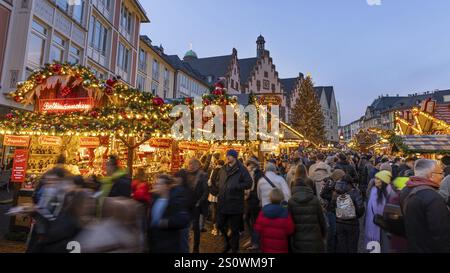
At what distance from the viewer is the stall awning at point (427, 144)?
1151 cm

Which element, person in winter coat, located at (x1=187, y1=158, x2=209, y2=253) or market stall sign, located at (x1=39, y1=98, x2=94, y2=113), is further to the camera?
market stall sign, located at (x1=39, y1=98, x2=94, y2=113)

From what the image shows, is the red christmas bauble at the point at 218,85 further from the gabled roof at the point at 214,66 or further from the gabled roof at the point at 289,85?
the gabled roof at the point at 289,85

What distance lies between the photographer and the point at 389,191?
4.56 m

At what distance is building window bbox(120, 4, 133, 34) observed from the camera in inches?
984

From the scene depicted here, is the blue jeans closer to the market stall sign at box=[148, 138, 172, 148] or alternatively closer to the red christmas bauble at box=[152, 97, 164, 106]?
the red christmas bauble at box=[152, 97, 164, 106]

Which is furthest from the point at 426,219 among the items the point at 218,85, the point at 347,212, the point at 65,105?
the point at 65,105

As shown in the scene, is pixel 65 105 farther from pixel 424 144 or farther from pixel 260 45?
pixel 260 45

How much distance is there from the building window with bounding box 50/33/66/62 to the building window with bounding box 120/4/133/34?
8589 mm

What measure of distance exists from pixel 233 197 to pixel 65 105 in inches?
264

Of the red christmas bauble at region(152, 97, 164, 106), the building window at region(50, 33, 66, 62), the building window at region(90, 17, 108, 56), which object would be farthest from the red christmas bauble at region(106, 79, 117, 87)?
the building window at region(90, 17, 108, 56)

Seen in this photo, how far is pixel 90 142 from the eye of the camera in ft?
32.5

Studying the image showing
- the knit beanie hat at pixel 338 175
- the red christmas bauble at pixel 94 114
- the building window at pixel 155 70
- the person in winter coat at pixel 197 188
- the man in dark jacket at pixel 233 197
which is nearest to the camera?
the knit beanie hat at pixel 338 175

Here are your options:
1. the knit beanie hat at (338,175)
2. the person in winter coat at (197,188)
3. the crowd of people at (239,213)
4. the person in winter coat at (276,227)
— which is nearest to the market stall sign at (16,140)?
Result: the crowd of people at (239,213)

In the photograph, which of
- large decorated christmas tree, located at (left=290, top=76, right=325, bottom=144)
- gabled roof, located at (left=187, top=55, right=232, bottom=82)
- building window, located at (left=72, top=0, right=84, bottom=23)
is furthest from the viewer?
gabled roof, located at (left=187, top=55, right=232, bottom=82)
